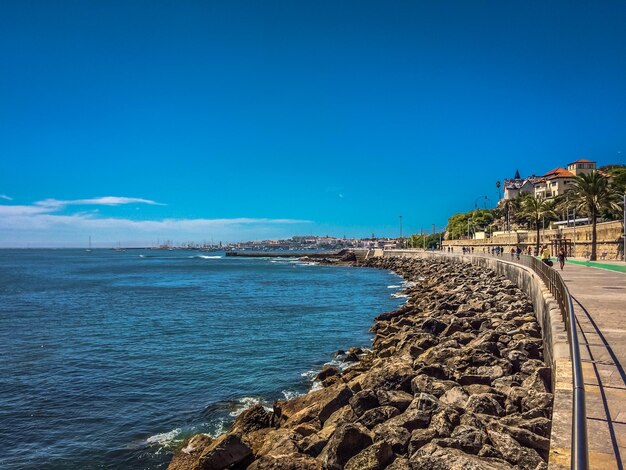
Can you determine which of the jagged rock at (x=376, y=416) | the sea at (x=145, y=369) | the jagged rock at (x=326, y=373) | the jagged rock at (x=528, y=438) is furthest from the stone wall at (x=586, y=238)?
the jagged rock at (x=528, y=438)

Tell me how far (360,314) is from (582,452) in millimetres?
23751

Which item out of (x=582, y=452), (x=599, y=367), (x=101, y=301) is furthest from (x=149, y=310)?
(x=582, y=452)

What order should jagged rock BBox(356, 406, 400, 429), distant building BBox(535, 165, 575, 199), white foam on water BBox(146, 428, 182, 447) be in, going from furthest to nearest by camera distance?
distant building BBox(535, 165, 575, 199) < white foam on water BBox(146, 428, 182, 447) < jagged rock BBox(356, 406, 400, 429)

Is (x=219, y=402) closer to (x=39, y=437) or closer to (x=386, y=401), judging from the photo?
(x=39, y=437)

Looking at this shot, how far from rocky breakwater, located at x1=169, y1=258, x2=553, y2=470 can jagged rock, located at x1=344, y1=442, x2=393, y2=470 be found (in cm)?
1

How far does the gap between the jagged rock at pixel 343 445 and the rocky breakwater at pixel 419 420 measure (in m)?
0.01

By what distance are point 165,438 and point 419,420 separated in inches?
222

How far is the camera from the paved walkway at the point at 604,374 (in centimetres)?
433

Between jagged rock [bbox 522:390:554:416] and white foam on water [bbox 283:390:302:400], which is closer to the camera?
jagged rock [bbox 522:390:554:416]

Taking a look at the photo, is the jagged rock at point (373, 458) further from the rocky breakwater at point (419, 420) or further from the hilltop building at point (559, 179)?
the hilltop building at point (559, 179)

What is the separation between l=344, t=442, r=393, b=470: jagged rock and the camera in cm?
585

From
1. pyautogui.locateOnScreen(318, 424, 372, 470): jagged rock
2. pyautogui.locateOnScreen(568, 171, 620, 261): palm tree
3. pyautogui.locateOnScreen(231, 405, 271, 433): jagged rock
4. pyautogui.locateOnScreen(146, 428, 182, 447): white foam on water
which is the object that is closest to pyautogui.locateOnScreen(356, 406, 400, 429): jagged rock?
pyautogui.locateOnScreen(318, 424, 372, 470): jagged rock

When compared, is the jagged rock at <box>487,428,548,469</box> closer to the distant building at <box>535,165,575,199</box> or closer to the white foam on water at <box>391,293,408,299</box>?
the white foam on water at <box>391,293,408,299</box>

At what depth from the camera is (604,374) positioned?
6434mm
